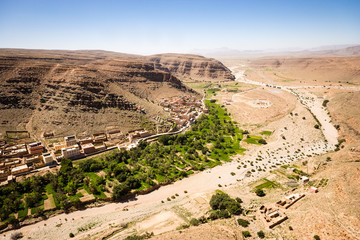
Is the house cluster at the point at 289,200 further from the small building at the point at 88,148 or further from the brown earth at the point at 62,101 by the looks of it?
the brown earth at the point at 62,101

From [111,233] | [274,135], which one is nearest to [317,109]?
[274,135]

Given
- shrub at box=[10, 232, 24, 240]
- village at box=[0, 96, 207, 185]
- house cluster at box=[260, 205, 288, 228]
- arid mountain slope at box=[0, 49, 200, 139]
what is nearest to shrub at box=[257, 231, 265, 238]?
house cluster at box=[260, 205, 288, 228]

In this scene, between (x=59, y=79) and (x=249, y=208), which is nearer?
(x=249, y=208)

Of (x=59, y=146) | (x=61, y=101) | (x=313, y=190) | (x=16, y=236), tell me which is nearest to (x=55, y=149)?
(x=59, y=146)

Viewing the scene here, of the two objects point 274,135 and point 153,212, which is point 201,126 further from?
point 153,212

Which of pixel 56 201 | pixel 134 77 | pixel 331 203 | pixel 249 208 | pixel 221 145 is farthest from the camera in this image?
pixel 134 77

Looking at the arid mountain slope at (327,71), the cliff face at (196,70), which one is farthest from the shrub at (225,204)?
the arid mountain slope at (327,71)

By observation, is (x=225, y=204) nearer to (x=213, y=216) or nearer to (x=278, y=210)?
(x=213, y=216)
